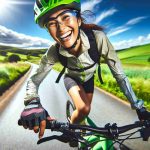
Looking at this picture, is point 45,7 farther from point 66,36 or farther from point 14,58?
point 14,58

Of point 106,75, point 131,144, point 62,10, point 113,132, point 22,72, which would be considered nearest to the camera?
point 113,132

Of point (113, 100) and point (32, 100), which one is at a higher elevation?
point (32, 100)

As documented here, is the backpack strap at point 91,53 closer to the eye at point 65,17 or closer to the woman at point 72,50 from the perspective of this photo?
the woman at point 72,50

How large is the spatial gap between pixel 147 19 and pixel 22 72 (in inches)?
187

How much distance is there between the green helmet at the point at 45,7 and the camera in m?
2.28

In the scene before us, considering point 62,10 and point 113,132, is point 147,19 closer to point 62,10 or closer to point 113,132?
point 62,10

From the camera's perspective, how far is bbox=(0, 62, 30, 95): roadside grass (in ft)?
34.2

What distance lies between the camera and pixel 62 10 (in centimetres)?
245

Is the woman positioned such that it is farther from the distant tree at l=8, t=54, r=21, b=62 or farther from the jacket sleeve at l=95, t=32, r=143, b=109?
the distant tree at l=8, t=54, r=21, b=62

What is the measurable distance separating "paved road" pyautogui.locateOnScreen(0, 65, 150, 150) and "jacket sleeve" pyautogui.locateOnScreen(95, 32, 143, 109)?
5.33 feet

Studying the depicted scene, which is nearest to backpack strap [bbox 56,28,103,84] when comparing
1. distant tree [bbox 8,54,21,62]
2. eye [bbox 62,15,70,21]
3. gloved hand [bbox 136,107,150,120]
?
eye [bbox 62,15,70,21]

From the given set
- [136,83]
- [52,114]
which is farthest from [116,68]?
[136,83]

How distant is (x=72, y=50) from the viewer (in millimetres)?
2789

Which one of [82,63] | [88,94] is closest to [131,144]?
[88,94]
